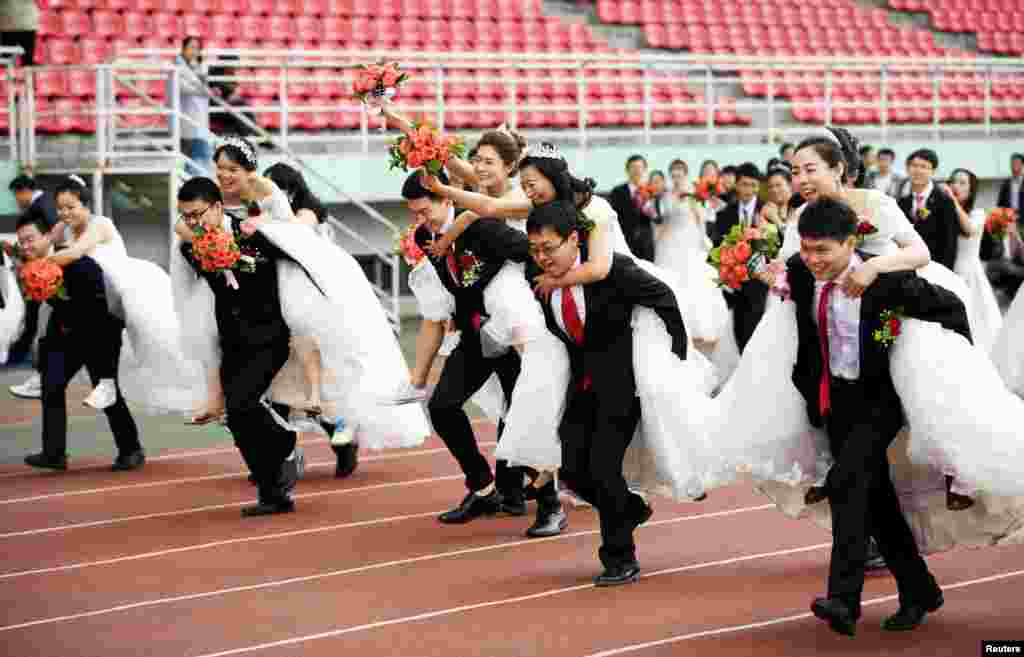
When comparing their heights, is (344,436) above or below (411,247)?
below

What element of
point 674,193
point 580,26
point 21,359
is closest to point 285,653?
point 21,359

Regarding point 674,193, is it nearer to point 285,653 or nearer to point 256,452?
point 256,452

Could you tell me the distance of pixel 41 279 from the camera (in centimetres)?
1074

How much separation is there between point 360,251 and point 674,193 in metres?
3.86

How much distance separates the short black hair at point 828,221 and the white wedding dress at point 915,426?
30 centimetres

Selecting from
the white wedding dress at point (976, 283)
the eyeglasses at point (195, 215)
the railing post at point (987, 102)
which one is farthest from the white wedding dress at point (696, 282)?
the railing post at point (987, 102)

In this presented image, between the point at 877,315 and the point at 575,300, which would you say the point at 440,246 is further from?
the point at 877,315

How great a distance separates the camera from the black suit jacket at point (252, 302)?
9273 millimetres

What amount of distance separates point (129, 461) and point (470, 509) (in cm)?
297

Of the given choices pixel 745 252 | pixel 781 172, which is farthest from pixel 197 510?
pixel 781 172

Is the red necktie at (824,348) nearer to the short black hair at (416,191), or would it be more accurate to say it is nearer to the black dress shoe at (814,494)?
the black dress shoe at (814,494)

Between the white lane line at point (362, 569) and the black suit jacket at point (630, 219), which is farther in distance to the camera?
the black suit jacket at point (630, 219)

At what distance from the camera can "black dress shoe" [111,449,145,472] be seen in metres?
11.3

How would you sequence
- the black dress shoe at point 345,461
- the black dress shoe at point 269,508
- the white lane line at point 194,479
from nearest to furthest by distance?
1. the black dress shoe at point 269,508
2. the white lane line at point 194,479
3. the black dress shoe at point 345,461
